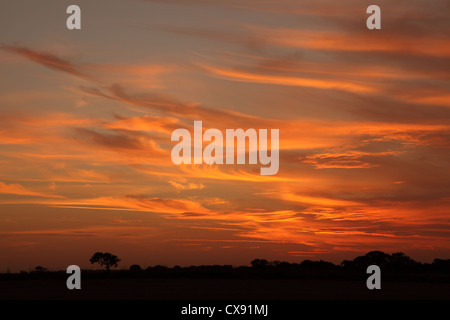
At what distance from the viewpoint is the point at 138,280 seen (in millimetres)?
44688

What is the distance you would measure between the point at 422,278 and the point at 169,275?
19.5m

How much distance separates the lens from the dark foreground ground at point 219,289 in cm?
3522

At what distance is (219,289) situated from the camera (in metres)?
38.9

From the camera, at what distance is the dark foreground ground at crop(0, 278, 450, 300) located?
3522 cm

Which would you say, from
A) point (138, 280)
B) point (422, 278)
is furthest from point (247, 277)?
point (422, 278)

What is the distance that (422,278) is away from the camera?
150 ft
